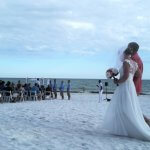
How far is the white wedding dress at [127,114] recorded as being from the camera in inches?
295

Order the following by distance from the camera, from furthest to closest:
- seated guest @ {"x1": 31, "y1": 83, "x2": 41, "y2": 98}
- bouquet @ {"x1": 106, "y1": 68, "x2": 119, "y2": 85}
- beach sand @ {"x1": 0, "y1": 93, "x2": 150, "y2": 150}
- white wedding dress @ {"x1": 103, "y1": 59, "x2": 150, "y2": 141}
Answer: seated guest @ {"x1": 31, "y1": 83, "x2": 41, "y2": 98} → bouquet @ {"x1": 106, "y1": 68, "x2": 119, "y2": 85} → white wedding dress @ {"x1": 103, "y1": 59, "x2": 150, "y2": 141} → beach sand @ {"x1": 0, "y1": 93, "x2": 150, "y2": 150}

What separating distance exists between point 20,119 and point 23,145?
10.9 feet

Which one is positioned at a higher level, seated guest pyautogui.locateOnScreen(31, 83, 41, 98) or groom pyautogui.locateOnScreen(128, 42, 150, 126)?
groom pyautogui.locateOnScreen(128, 42, 150, 126)

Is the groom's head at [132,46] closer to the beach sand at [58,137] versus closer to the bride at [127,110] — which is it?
the bride at [127,110]

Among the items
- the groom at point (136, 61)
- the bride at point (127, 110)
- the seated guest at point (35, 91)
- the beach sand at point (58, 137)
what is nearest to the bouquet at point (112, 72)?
the bride at point (127, 110)

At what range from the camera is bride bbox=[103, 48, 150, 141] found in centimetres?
749

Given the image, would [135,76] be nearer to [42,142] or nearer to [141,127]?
[141,127]

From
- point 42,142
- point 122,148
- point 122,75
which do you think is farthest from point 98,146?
point 122,75

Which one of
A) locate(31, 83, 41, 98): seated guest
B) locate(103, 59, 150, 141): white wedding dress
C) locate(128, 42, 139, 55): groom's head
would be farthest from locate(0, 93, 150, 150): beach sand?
locate(31, 83, 41, 98): seated guest

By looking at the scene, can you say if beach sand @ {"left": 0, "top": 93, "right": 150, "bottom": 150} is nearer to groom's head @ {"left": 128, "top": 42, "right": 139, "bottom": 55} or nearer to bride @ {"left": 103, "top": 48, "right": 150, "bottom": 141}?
bride @ {"left": 103, "top": 48, "right": 150, "bottom": 141}

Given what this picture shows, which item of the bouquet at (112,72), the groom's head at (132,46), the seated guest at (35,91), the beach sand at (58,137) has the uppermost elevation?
the groom's head at (132,46)

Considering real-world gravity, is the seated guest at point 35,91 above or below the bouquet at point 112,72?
below

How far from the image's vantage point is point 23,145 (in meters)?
6.42

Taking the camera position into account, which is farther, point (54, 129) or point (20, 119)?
point (20, 119)
